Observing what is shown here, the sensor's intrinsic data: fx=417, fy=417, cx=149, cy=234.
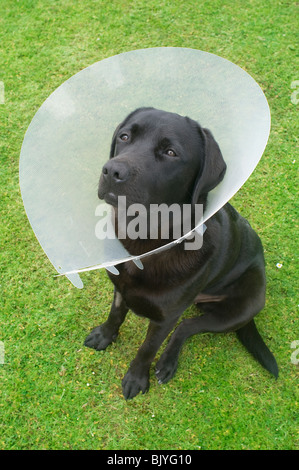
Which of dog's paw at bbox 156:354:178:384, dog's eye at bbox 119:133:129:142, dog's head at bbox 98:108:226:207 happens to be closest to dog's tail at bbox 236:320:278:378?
dog's paw at bbox 156:354:178:384

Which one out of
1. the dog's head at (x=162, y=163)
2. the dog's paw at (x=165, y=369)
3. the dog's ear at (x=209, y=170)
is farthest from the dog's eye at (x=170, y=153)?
the dog's paw at (x=165, y=369)

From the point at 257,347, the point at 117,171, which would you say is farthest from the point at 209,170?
the point at 257,347

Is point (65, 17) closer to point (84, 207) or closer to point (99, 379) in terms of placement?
point (84, 207)

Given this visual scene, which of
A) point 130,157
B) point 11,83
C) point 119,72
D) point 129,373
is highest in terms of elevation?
point 119,72

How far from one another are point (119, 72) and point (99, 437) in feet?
7.37

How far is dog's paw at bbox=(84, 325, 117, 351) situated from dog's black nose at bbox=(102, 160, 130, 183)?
1519mm

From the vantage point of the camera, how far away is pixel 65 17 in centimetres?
490

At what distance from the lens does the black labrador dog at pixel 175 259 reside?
6.46 feet

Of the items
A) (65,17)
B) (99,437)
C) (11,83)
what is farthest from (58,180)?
(65,17)

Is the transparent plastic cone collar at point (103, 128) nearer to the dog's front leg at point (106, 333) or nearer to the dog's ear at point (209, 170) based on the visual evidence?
the dog's ear at point (209, 170)

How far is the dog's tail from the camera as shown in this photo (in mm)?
2889

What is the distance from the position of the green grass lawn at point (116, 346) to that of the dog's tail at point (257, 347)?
0.38 ft

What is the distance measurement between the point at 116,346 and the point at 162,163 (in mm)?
1611

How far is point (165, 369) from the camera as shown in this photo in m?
2.88
